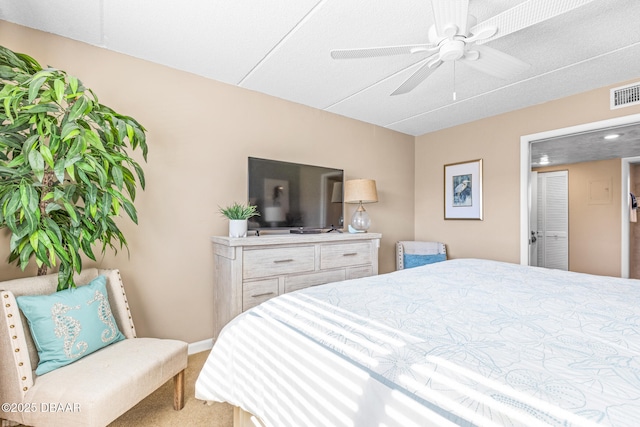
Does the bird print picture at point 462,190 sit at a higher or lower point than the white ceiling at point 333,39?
lower

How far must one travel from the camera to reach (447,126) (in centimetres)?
399

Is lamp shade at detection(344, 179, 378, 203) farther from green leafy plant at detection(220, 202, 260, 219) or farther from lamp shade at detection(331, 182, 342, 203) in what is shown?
green leafy plant at detection(220, 202, 260, 219)

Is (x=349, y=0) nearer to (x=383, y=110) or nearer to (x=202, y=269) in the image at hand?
(x=383, y=110)

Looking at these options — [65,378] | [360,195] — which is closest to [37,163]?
[65,378]

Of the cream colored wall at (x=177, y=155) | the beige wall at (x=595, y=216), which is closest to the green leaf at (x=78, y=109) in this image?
the cream colored wall at (x=177, y=155)

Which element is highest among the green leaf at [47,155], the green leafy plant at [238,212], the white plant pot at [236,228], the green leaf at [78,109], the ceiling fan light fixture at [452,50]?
the ceiling fan light fixture at [452,50]

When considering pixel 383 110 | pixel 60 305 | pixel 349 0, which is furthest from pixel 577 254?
pixel 60 305

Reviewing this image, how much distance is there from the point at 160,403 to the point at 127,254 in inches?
43.7

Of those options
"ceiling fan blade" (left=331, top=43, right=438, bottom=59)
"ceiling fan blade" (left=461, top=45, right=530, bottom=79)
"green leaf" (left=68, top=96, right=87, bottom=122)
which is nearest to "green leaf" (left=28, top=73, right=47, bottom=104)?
"green leaf" (left=68, top=96, right=87, bottom=122)

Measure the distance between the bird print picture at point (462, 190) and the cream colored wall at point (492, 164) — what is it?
0.61 feet

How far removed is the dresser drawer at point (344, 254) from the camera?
2.79 m

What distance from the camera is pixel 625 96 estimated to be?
267cm

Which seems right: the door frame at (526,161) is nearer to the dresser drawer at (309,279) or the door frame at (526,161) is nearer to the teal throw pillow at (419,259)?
the teal throw pillow at (419,259)

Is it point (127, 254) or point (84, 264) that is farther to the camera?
point (127, 254)
